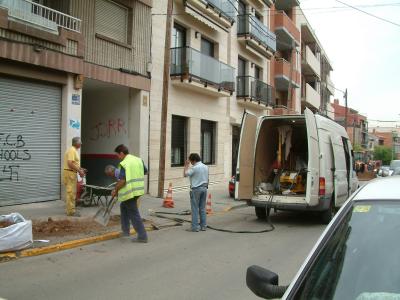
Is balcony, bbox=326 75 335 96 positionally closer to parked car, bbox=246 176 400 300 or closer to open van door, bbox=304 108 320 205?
open van door, bbox=304 108 320 205

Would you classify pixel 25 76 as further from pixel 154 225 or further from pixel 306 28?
pixel 306 28

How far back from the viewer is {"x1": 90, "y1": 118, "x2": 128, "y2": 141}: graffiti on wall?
53.6ft

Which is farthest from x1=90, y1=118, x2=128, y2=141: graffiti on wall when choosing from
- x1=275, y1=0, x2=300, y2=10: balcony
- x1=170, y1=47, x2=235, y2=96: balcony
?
x1=275, y1=0, x2=300, y2=10: balcony

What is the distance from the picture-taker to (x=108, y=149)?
54.4 ft

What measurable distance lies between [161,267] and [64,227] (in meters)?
3.16

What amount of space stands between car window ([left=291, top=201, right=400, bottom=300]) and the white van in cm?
787

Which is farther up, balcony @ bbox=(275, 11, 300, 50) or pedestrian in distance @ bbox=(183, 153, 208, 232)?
balcony @ bbox=(275, 11, 300, 50)

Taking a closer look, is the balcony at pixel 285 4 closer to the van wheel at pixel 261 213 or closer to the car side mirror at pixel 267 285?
the van wheel at pixel 261 213

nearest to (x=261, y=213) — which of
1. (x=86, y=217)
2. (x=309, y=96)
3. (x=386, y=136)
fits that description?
(x=86, y=217)

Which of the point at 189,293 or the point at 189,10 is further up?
the point at 189,10

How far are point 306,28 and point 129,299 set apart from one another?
128 feet

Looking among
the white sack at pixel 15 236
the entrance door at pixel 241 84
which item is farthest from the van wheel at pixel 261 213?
the entrance door at pixel 241 84

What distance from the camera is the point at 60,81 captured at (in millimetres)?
12656

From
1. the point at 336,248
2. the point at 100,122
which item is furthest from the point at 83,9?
the point at 336,248
